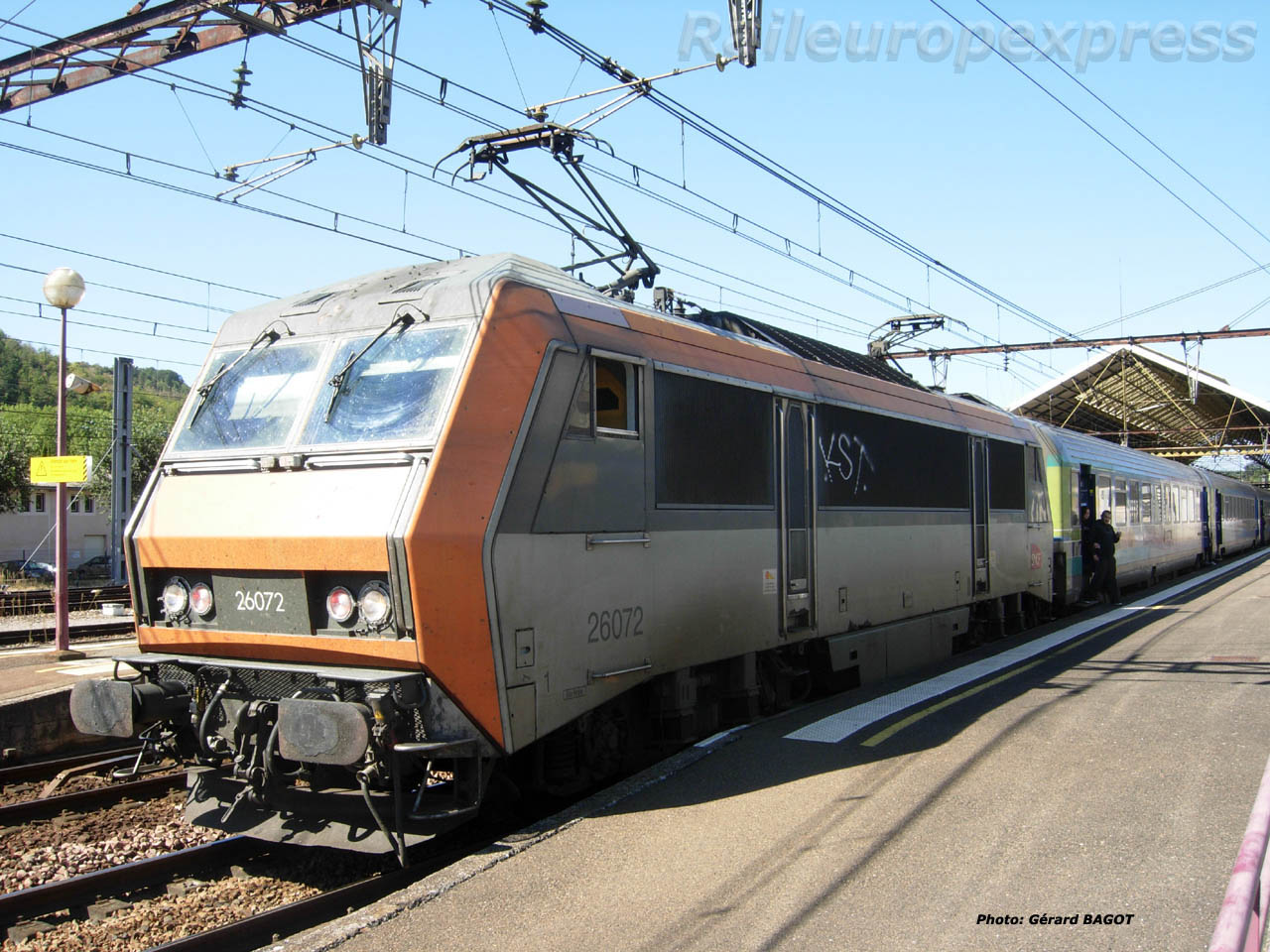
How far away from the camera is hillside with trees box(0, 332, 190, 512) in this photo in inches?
1748

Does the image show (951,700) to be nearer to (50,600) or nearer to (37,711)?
(37,711)

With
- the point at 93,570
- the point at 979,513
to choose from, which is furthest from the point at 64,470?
the point at 93,570

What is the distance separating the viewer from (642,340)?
6.87 metres

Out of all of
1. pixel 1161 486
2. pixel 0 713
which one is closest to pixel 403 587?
pixel 0 713

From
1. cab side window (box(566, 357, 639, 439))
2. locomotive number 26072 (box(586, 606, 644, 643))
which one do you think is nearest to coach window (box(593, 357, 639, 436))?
cab side window (box(566, 357, 639, 439))

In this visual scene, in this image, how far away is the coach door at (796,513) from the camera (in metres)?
8.34

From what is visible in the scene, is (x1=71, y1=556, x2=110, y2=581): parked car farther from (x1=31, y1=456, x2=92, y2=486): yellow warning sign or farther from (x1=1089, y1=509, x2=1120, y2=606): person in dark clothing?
(x1=1089, y1=509, x2=1120, y2=606): person in dark clothing

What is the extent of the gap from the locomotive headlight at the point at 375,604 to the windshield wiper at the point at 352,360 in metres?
1.20

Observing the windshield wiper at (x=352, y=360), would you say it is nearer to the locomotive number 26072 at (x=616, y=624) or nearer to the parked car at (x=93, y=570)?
the locomotive number 26072 at (x=616, y=624)

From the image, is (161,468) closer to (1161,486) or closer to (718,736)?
(718,736)

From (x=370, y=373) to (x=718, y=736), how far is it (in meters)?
3.51

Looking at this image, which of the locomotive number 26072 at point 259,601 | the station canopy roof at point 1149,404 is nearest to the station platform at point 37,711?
the locomotive number 26072 at point 259,601

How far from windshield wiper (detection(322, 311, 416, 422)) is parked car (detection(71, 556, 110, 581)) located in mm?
36172

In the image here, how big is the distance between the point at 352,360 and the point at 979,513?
8.95 m
